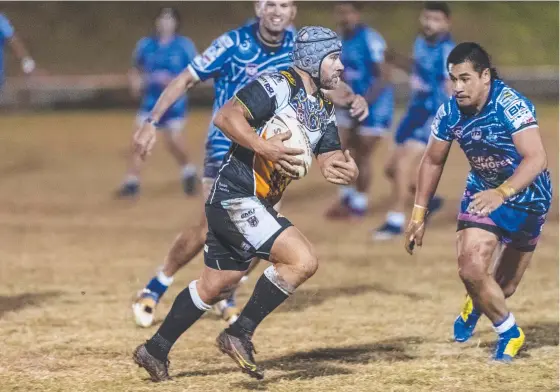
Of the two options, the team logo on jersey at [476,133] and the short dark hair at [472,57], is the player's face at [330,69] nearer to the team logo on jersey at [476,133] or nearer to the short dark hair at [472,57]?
the short dark hair at [472,57]

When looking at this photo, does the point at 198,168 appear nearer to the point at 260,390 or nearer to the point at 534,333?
the point at 534,333

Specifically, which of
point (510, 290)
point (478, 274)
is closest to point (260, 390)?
point (478, 274)

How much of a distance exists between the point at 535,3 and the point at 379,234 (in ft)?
74.1

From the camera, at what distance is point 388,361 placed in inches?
279

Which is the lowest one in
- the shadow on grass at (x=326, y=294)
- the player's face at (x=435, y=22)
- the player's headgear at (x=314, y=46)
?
the shadow on grass at (x=326, y=294)

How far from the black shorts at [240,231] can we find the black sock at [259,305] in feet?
0.57

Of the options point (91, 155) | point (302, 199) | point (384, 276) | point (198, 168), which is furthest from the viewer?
point (91, 155)

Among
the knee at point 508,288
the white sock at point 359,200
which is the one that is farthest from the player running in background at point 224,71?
the white sock at point 359,200

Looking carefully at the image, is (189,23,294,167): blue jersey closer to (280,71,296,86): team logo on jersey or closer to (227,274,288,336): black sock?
(280,71,296,86): team logo on jersey

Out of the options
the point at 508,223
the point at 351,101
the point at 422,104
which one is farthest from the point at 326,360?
the point at 422,104

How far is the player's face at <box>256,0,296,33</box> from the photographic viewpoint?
26.4ft

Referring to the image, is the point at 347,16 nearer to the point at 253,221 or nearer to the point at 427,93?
the point at 427,93

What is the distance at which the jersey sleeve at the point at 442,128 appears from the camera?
6910mm

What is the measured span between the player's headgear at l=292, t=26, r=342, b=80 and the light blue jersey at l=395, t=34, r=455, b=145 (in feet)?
20.5
